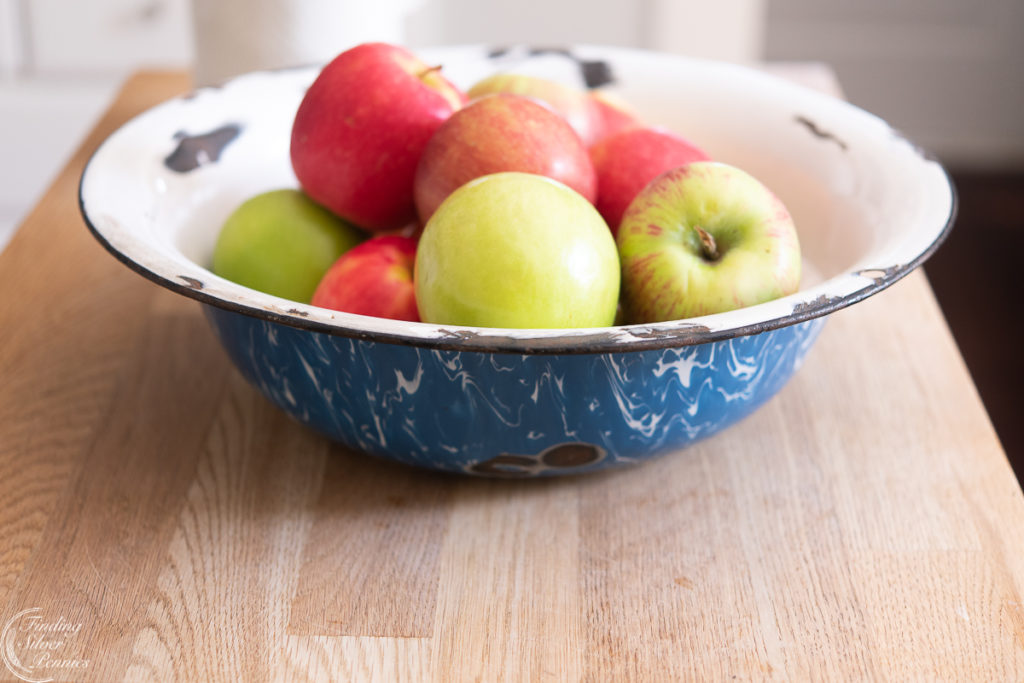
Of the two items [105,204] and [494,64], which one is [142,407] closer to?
[105,204]

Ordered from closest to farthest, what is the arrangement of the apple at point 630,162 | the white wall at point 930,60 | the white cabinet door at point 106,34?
the apple at point 630,162 → the white cabinet door at point 106,34 → the white wall at point 930,60

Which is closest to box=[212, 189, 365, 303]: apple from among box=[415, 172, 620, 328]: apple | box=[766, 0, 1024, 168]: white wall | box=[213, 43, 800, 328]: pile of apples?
box=[213, 43, 800, 328]: pile of apples

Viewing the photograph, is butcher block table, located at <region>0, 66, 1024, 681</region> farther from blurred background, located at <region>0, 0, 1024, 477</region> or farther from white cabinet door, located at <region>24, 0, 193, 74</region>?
white cabinet door, located at <region>24, 0, 193, 74</region>

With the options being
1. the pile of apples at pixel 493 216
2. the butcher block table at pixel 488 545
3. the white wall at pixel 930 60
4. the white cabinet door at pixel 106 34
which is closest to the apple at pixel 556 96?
the pile of apples at pixel 493 216

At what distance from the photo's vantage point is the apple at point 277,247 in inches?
26.3

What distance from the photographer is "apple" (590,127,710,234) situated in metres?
0.68

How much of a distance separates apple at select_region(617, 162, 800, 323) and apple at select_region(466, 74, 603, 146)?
0.16 metres

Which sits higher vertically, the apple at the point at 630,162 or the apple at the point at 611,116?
the apple at the point at 630,162

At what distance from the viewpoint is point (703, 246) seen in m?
0.60

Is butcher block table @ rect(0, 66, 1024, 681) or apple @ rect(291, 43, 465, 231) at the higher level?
apple @ rect(291, 43, 465, 231)

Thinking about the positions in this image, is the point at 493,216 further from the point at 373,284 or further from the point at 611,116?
the point at 611,116

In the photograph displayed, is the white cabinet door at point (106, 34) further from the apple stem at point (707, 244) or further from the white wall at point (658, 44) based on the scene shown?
the apple stem at point (707, 244)

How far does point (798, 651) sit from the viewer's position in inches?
19.8

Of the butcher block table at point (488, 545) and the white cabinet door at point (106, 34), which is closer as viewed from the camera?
the butcher block table at point (488, 545)
